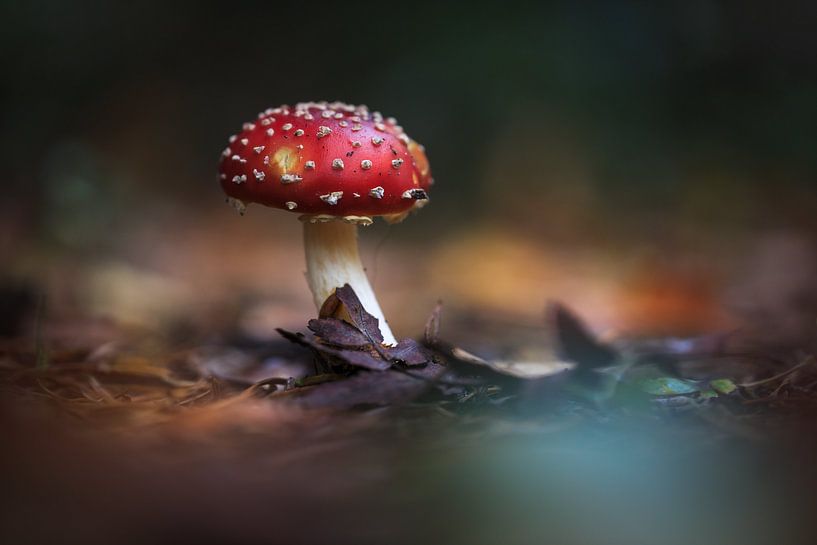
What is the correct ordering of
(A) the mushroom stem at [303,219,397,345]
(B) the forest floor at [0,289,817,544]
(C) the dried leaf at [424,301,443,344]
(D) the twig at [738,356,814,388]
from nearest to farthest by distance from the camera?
1. (B) the forest floor at [0,289,817,544]
2. (D) the twig at [738,356,814,388]
3. (C) the dried leaf at [424,301,443,344]
4. (A) the mushroom stem at [303,219,397,345]

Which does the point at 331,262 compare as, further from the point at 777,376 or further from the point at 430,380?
the point at 777,376

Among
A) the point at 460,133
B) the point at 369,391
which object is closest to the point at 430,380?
the point at 369,391

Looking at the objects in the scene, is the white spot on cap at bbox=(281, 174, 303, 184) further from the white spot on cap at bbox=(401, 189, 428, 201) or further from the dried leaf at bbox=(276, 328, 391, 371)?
the dried leaf at bbox=(276, 328, 391, 371)

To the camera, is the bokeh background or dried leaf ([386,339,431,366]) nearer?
dried leaf ([386,339,431,366])

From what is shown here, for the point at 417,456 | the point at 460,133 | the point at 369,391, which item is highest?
the point at 460,133

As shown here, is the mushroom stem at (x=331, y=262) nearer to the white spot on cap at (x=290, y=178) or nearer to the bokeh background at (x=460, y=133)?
the white spot on cap at (x=290, y=178)

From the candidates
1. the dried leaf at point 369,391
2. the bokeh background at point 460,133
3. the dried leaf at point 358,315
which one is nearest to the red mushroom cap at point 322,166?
the dried leaf at point 358,315

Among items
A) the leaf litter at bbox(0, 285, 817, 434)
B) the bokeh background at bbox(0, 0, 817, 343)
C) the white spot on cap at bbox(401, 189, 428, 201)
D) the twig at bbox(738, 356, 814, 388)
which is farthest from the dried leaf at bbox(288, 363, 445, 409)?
→ the bokeh background at bbox(0, 0, 817, 343)

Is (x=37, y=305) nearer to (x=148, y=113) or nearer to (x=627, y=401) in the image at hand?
(x=627, y=401)
